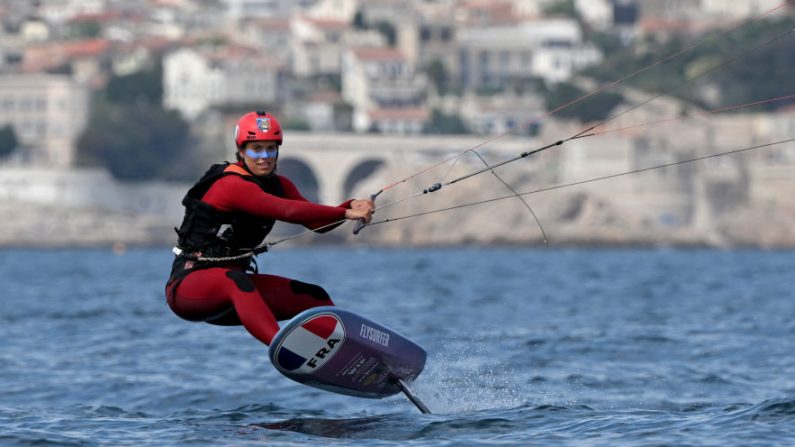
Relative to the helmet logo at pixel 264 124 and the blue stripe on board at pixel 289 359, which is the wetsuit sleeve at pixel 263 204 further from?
the blue stripe on board at pixel 289 359

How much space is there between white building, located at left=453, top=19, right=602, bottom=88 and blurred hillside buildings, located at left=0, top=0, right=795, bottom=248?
0.12m

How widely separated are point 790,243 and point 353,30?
5356 cm

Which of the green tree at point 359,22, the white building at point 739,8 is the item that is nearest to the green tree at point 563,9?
the white building at point 739,8

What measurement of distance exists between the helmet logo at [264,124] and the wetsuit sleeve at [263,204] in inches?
14.5

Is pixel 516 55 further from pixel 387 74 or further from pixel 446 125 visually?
pixel 446 125

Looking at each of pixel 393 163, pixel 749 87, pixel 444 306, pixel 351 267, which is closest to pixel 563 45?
pixel 749 87

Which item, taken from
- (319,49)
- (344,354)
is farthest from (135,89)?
(344,354)

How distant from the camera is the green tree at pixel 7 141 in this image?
385 feet

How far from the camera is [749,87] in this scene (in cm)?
12962

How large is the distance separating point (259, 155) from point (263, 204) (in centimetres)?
41

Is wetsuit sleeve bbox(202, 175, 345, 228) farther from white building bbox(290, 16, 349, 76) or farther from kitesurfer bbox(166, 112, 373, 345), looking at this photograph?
white building bbox(290, 16, 349, 76)

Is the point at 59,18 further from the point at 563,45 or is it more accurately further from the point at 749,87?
the point at 749,87

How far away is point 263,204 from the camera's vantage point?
11.7 meters

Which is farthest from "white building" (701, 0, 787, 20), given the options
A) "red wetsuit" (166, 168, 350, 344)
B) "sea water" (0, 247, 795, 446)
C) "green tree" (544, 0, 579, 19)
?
"red wetsuit" (166, 168, 350, 344)
